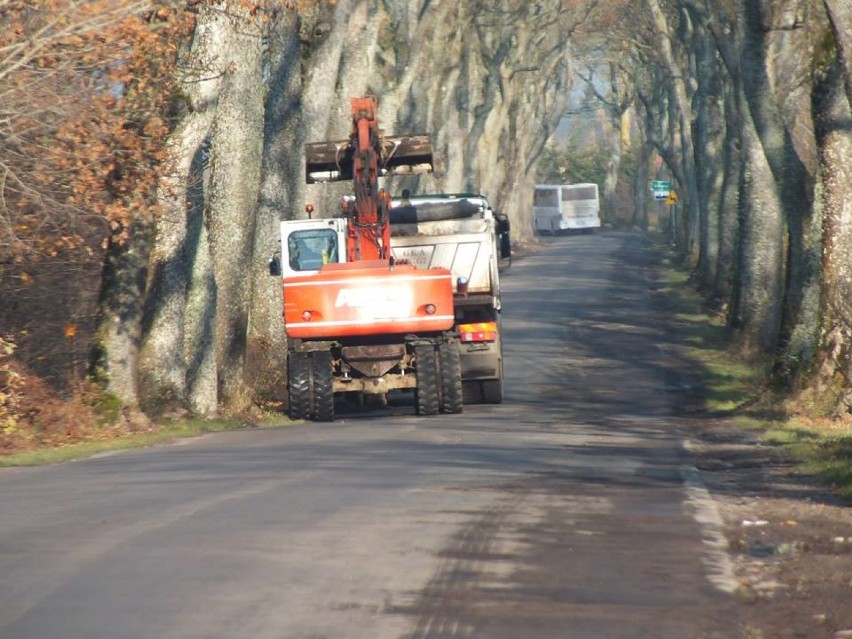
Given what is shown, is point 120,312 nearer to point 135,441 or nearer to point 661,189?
point 135,441

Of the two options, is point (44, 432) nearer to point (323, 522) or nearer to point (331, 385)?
point (331, 385)

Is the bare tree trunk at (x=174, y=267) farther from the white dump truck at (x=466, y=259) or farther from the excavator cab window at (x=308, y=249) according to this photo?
the white dump truck at (x=466, y=259)

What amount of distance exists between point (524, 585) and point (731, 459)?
7.85 m

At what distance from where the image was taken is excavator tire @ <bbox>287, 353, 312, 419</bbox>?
2142 centimetres

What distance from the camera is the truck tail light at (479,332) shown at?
2305cm

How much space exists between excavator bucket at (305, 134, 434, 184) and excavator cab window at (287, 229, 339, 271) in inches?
34.0

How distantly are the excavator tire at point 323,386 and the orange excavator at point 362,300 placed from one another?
0.01 meters

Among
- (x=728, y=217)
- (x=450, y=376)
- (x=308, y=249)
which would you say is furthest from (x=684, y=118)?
(x=450, y=376)

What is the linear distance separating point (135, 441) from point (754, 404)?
865 centimetres

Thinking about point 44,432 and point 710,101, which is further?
point 710,101

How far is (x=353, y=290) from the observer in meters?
20.7

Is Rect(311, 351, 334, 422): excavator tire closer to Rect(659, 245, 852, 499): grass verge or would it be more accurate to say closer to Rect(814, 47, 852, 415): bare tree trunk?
Rect(659, 245, 852, 499): grass verge

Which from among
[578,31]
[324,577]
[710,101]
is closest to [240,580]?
[324,577]

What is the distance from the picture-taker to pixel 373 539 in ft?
34.0
